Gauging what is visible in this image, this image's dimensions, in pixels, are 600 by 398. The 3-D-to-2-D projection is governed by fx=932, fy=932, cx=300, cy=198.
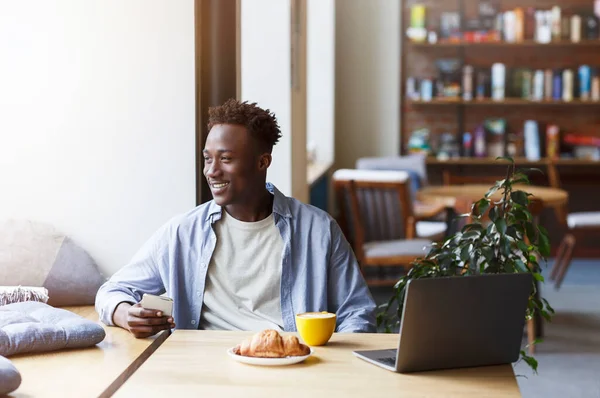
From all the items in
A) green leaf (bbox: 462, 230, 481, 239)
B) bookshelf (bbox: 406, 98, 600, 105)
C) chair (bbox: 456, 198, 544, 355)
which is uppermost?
bookshelf (bbox: 406, 98, 600, 105)

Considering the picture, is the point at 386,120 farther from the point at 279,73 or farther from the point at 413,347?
the point at 413,347

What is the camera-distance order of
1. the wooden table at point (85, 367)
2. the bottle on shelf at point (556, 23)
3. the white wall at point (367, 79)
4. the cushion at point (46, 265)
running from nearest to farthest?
the wooden table at point (85, 367) → the cushion at point (46, 265) → the bottle on shelf at point (556, 23) → the white wall at point (367, 79)

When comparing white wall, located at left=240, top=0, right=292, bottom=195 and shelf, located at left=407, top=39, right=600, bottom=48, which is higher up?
shelf, located at left=407, top=39, right=600, bottom=48

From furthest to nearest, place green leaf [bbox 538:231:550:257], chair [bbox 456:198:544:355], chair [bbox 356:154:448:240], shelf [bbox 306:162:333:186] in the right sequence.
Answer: chair [bbox 356:154:448:240] < shelf [bbox 306:162:333:186] < chair [bbox 456:198:544:355] < green leaf [bbox 538:231:550:257]

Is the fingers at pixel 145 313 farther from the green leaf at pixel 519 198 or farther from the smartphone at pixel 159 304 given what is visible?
the green leaf at pixel 519 198

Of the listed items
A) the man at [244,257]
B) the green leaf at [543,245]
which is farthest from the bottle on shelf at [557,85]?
the man at [244,257]

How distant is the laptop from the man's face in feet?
2.47

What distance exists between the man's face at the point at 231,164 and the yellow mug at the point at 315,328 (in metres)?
0.54

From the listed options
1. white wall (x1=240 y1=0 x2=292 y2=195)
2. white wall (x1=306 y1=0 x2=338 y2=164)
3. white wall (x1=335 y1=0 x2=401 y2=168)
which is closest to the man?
white wall (x1=240 y1=0 x2=292 y2=195)

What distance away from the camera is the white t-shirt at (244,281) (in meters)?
2.52

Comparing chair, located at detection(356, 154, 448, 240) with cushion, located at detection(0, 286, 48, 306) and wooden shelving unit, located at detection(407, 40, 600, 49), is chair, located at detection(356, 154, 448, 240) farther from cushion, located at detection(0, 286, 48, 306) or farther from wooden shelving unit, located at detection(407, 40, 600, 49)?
cushion, located at detection(0, 286, 48, 306)

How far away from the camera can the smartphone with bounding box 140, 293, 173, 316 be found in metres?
2.28

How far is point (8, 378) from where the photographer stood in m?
1.74

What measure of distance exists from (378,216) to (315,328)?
3.91 m
